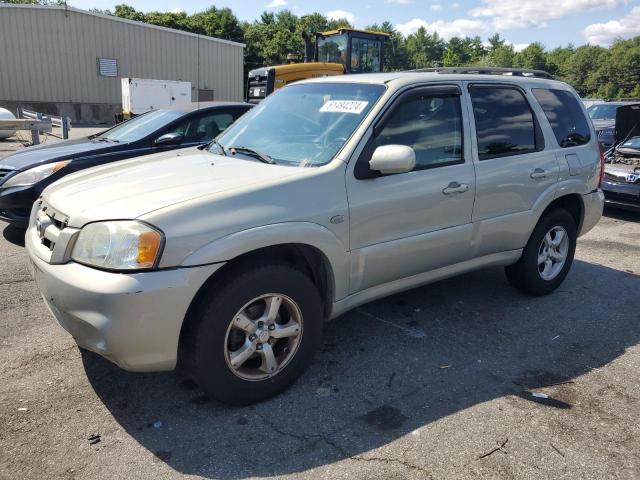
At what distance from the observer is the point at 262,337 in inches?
118

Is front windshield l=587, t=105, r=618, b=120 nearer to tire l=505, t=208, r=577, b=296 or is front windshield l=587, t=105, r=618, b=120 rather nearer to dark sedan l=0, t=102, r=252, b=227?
tire l=505, t=208, r=577, b=296

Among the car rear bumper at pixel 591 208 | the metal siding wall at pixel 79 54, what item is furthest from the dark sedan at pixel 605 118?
the metal siding wall at pixel 79 54

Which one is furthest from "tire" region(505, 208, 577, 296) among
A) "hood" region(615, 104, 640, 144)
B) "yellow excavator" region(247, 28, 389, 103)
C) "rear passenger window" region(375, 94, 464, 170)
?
"yellow excavator" region(247, 28, 389, 103)

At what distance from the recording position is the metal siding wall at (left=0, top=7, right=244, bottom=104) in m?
26.4

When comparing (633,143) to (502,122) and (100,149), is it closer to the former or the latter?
(502,122)

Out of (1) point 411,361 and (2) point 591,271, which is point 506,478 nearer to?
(1) point 411,361

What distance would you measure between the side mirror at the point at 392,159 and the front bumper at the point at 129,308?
3.88 feet

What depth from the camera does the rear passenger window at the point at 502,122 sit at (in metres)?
4.07

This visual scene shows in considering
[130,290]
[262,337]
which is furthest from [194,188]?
[262,337]

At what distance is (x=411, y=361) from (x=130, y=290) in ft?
6.50

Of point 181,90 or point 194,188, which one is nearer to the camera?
point 194,188

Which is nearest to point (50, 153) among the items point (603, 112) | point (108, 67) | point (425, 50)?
point (603, 112)

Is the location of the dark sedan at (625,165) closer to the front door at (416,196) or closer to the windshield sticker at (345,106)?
the front door at (416,196)

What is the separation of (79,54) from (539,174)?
29069mm
